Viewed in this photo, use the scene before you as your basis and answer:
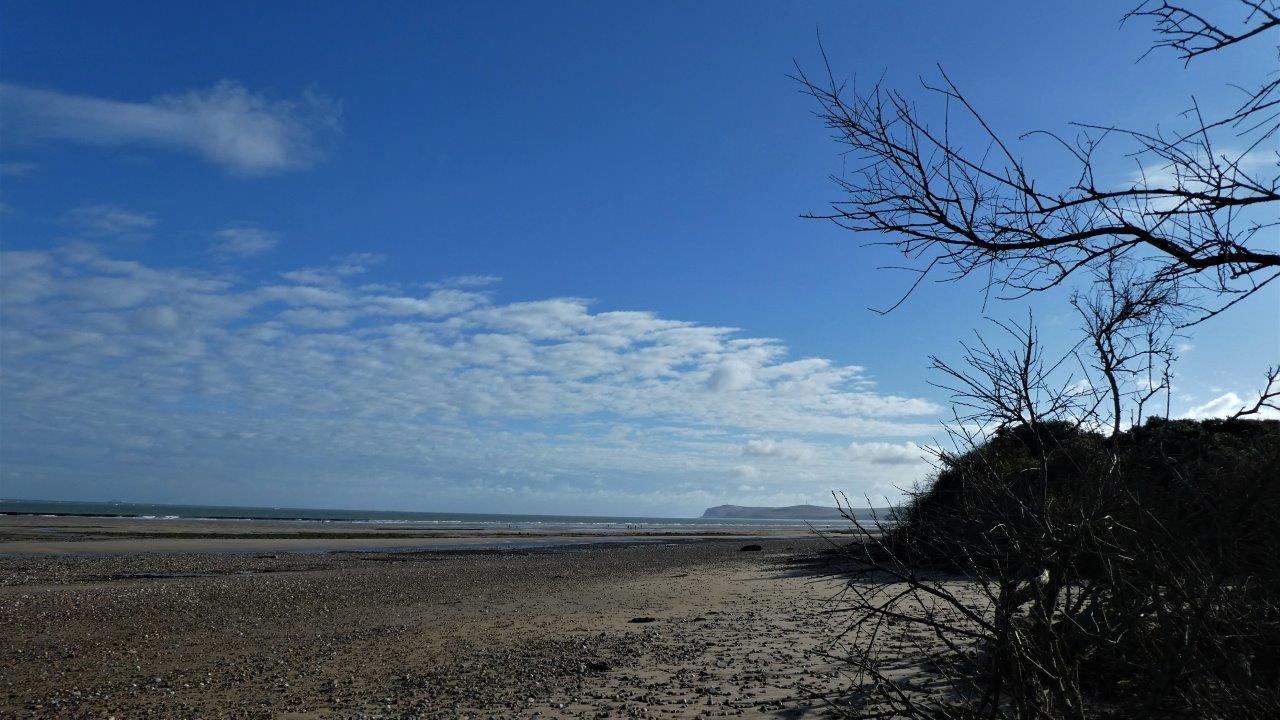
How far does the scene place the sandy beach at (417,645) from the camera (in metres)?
8.02

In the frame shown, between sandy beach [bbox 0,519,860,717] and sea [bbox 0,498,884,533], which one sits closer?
sandy beach [bbox 0,519,860,717]

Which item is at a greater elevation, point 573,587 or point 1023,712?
point 1023,712

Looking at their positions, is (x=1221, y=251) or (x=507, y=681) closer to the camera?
(x=1221, y=251)

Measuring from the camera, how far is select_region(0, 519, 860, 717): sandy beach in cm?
802

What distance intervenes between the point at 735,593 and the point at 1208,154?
15.1 metres

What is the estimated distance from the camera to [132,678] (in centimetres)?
938

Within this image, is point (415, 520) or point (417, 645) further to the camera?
point (415, 520)

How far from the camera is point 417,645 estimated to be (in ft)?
37.1

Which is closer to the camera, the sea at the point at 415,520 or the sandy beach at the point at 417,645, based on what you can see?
the sandy beach at the point at 417,645

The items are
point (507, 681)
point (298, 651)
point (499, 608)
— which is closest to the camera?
point (507, 681)

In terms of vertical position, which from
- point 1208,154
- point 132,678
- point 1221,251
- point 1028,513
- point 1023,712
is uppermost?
point 1208,154

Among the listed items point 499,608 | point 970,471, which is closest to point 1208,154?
point 970,471

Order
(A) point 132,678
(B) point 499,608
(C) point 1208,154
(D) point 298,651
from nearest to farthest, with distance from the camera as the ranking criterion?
(C) point 1208,154, (A) point 132,678, (D) point 298,651, (B) point 499,608

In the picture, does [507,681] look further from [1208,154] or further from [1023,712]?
[1208,154]
